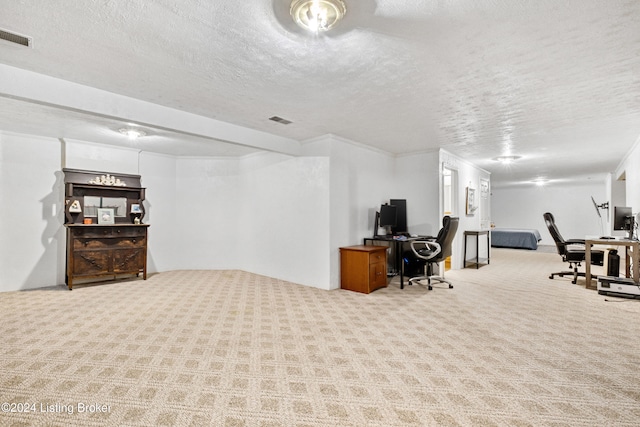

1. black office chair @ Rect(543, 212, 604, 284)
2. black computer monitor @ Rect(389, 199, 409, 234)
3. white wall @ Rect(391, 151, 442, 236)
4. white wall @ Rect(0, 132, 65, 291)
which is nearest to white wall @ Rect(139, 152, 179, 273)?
white wall @ Rect(0, 132, 65, 291)

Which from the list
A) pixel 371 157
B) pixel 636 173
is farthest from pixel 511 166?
pixel 371 157

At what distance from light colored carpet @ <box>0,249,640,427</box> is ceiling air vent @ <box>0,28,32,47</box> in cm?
256

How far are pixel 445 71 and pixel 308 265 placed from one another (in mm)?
3644

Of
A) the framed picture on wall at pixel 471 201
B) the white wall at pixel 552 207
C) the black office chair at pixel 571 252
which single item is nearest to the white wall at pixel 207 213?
the framed picture on wall at pixel 471 201

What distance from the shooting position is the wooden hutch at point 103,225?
204 inches

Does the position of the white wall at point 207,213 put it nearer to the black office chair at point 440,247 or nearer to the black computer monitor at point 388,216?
the black computer monitor at point 388,216

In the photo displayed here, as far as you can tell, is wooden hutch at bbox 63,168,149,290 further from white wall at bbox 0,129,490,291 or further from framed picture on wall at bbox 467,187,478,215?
framed picture on wall at bbox 467,187,478,215

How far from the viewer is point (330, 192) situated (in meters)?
5.14

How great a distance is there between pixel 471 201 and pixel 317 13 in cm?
711

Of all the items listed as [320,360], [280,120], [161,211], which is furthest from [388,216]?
[161,211]

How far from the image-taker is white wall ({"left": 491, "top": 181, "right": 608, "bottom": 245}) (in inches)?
496

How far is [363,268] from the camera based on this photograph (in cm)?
491

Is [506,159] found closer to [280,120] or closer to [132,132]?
[280,120]

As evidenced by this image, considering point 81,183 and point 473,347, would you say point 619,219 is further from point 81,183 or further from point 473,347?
point 81,183
